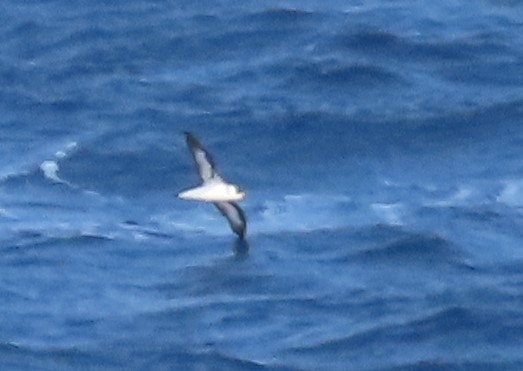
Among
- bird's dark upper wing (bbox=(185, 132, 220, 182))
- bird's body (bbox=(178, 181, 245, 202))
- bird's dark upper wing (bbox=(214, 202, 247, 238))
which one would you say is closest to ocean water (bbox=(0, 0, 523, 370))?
bird's dark upper wing (bbox=(214, 202, 247, 238))

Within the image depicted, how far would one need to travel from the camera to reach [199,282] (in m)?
26.1

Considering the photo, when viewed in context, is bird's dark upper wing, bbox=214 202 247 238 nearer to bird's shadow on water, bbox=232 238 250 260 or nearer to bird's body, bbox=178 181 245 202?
bird's shadow on water, bbox=232 238 250 260

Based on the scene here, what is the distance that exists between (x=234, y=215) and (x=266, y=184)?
8.64 feet

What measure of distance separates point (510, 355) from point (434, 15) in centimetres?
1517

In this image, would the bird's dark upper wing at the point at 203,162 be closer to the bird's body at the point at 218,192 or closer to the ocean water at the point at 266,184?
the bird's body at the point at 218,192

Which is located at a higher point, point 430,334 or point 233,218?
point 233,218

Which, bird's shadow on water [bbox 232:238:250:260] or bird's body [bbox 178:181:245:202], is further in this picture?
bird's shadow on water [bbox 232:238:250:260]

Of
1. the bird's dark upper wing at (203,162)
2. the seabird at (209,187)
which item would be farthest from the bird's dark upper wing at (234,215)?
the bird's dark upper wing at (203,162)

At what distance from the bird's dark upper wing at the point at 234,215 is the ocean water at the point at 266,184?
9.2 inches

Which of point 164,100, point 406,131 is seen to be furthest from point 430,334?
point 164,100

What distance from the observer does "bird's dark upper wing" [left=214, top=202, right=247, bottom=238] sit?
89.2 feet

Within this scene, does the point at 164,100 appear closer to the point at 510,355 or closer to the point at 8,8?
the point at 8,8

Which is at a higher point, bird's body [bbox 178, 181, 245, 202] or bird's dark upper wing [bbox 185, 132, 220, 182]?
bird's dark upper wing [bbox 185, 132, 220, 182]

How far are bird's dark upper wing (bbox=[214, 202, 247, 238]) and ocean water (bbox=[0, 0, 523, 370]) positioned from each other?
0.77 feet
